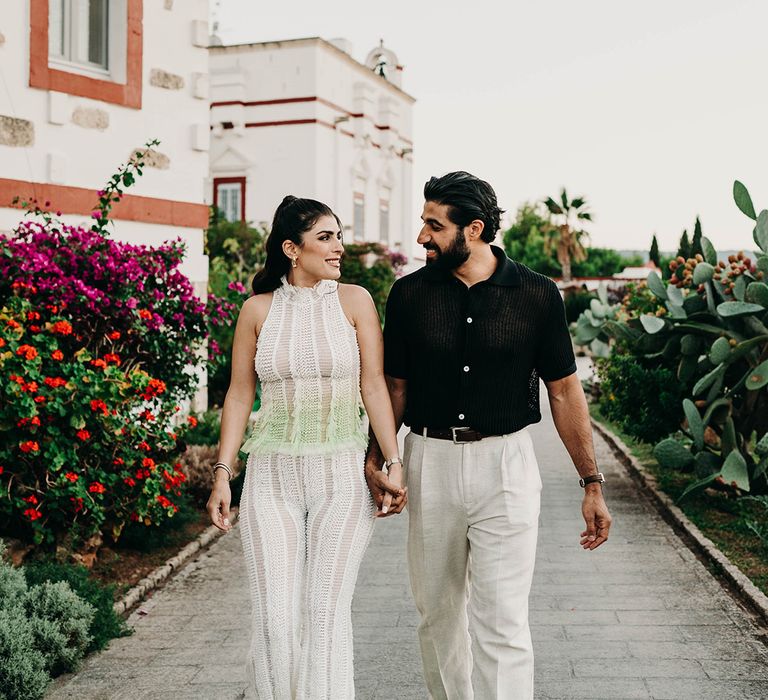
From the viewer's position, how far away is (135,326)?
7426 mm

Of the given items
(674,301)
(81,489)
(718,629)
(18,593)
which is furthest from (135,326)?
(674,301)

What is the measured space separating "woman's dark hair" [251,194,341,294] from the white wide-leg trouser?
73 centimetres

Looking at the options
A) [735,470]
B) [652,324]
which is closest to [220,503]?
[735,470]

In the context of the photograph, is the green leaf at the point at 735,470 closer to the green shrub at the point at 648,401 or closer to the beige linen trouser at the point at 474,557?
the green shrub at the point at 648,401

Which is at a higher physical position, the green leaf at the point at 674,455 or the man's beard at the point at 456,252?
the man's beard at the point at 456,252

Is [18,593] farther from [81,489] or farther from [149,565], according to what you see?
[149,565]

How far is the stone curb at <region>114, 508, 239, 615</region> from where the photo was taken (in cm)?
669

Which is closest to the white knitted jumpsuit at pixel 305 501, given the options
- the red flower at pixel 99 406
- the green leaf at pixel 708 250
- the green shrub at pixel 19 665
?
the green shrub at pixel 19 665

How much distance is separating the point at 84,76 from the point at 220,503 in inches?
276

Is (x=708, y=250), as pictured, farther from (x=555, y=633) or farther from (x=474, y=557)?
(x=474, y=557)

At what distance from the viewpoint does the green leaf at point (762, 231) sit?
8820 mm

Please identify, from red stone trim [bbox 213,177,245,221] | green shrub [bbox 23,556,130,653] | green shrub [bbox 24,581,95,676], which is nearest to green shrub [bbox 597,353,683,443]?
green shrub [bbox 23,556,130,653]

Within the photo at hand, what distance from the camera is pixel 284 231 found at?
4.35 metres

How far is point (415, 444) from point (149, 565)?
388cm
